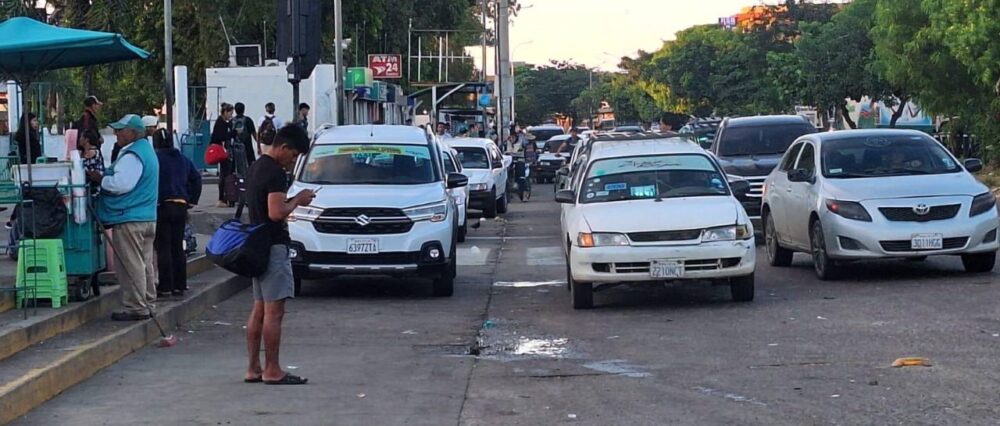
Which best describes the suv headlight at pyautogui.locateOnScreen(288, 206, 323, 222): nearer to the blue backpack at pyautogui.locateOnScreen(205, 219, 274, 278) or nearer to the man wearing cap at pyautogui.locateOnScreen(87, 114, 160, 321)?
the man wearing cap at pyautogui.locateOnScreen(87, 114, 160, 321)

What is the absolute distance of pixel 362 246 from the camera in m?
14.5

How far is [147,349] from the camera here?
11.2 meters

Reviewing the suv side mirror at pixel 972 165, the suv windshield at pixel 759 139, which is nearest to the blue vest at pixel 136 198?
the suv side mirror at pixel 972 165

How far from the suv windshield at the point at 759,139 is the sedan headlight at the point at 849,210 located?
6.86 m

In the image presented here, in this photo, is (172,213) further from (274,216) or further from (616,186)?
(616,186)

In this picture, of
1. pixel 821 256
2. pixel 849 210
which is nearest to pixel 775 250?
pixel 821 256

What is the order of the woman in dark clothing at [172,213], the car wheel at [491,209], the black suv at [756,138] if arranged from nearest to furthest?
1. the woman in dark clothing at [172,213]
2. the black suv at [756,138]
3. the car wheel at [491,209]

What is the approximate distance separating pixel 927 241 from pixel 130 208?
785 centimetres

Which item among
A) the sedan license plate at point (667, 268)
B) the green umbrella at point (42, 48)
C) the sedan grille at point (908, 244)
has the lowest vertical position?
the sedan license plate at point (667, 268)

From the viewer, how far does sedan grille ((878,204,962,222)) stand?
562 inches

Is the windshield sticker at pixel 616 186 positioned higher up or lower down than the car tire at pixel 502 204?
higher up

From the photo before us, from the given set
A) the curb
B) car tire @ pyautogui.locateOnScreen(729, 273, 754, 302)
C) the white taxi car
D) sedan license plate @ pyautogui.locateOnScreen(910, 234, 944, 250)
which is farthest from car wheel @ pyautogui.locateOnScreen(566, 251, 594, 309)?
the curb

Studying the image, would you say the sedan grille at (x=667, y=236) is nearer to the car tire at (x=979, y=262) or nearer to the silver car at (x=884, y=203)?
the silver car at (x=884, y=203)

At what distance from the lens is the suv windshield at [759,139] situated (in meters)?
21.6
